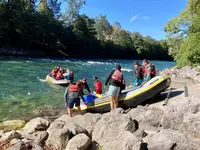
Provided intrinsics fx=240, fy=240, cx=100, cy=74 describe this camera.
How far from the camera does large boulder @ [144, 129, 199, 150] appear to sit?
461 cm

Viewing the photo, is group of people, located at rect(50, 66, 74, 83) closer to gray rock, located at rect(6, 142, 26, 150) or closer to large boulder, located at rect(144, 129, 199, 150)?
gray rock, located at rect(6, 142, 26, 150)

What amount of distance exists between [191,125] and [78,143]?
2751 mm

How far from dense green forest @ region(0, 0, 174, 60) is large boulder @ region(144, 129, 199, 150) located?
1755 inches

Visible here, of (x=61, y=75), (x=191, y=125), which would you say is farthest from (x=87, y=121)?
(x=61, y=75)

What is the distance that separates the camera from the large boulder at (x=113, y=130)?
5090 millimetres

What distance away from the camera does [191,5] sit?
90.7 feet

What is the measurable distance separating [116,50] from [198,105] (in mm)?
68774

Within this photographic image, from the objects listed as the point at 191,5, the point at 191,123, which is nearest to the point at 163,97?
the point at 191,123

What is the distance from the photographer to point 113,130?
5.69 metres

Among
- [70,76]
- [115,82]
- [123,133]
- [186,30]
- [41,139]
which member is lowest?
[41,139]

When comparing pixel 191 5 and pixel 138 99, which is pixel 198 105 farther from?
pixel 191 5

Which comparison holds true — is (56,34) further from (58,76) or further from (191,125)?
(191,125)

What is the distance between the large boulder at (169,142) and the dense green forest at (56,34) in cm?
4459

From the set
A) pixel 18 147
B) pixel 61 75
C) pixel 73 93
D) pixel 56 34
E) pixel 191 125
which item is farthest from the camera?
pixel 56 34
